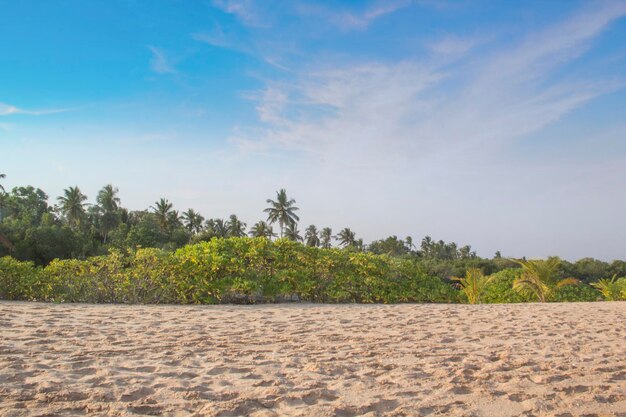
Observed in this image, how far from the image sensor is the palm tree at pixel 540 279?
12.4 meters

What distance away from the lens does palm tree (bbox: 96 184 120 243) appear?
177ft

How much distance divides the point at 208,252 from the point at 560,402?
7.90 m

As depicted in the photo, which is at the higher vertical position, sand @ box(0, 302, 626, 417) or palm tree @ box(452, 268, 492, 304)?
palm tree @ box(452, 268, 492, 304)

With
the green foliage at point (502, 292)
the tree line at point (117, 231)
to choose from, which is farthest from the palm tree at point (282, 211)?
the green foliage at point (502, 292)

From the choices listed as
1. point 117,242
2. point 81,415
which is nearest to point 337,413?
point 81,415

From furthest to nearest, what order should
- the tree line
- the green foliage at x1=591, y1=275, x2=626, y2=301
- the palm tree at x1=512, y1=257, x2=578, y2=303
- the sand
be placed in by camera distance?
the tree line, the green foliage at x1=591, y1=275, x2=626, y2=301, the palm tree at x1=512, y1=257, x2=578, y2=303, the sand

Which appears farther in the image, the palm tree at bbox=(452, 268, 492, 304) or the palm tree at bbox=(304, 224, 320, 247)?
the palm tree at bbox=(304, 224, 320, 247)

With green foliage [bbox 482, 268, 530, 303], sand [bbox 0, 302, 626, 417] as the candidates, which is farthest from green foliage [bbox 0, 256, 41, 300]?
green foliage [bbox 482, 268, 530, 303]

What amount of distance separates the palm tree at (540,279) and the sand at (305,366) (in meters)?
5.58

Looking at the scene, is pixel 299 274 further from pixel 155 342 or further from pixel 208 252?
pixel 155 342

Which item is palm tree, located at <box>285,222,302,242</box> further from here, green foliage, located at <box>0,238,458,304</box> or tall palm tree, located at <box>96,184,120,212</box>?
green foliage, located at <box>0,238,458,304</box>

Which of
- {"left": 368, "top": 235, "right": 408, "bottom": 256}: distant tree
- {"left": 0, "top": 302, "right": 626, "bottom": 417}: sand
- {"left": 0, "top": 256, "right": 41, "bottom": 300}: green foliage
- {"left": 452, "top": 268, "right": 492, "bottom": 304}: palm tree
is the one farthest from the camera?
{"left": 368, "top": 235, "right": 408, "bottom": 256}: distant tree

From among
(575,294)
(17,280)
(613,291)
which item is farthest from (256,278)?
(613,291)

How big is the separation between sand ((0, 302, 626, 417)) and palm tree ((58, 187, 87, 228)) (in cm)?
5150
